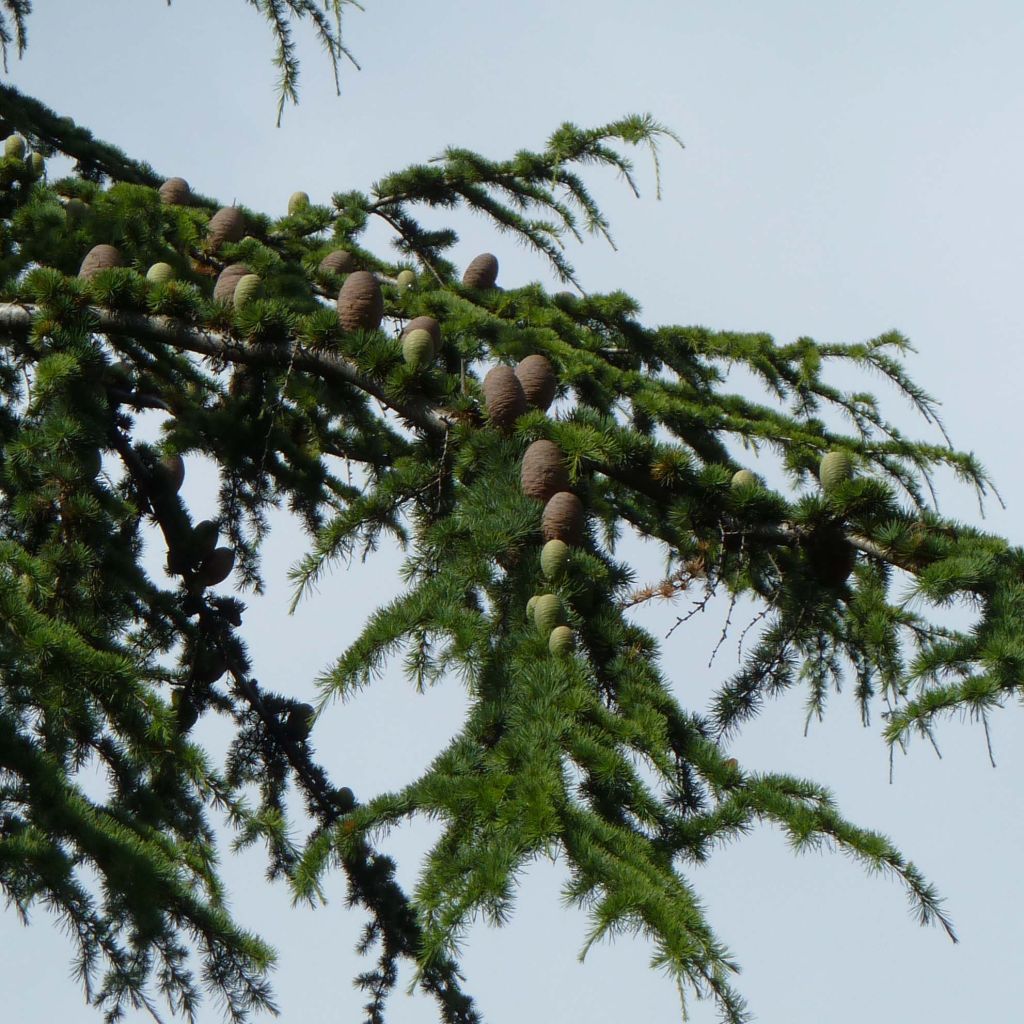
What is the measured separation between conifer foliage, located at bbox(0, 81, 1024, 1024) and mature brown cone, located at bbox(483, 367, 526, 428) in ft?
0.04

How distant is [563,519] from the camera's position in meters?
3.15

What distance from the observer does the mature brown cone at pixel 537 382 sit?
3654mm

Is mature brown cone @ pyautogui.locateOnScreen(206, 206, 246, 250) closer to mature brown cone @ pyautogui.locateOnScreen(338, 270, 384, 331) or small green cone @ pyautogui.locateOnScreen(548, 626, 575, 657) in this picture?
mature brown cone @ pyautogui.locateOnScreen(338, 270, 384, 331)

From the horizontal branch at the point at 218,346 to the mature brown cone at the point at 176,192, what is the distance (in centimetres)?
169

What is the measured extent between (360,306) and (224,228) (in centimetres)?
144

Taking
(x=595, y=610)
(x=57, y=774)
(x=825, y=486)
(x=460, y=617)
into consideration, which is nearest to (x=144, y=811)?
(x=57, y=774)

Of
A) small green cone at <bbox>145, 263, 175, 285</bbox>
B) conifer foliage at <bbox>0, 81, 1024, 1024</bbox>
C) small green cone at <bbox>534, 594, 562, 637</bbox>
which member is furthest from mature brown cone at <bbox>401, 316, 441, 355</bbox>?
small green cone at <bbox>534, 594, 562, 637</bbox>

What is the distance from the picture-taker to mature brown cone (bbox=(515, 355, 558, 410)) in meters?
3.65

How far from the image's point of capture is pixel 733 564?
3.31m

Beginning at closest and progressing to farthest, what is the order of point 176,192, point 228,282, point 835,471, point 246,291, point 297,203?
point 835,471 → point 246,291 → point 228,282 → point 176,192 → point 297,203

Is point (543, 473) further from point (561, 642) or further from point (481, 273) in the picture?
point (481, 273)

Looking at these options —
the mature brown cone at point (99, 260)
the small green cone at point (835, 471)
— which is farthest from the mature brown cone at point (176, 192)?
the small green cone at point (835, 471)

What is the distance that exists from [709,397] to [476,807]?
2.54 m

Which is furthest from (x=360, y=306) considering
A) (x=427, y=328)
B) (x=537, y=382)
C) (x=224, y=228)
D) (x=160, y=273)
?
(x=224, y=228)
